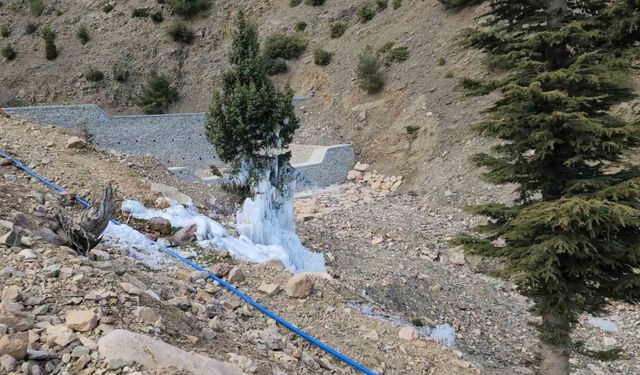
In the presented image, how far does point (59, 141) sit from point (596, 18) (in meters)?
11.3

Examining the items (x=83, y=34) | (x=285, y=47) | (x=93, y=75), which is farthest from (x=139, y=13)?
(x=285, y=47)

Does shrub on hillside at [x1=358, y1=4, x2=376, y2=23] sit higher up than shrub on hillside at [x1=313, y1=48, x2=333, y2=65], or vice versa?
shrub on hillside at [x1=358, y1=4, x2=376, y2=23]

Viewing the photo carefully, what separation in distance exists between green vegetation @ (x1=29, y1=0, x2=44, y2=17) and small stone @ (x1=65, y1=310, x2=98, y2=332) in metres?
38.0

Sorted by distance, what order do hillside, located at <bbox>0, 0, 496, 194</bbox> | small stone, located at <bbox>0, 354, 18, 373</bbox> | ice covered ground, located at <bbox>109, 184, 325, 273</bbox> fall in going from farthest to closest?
hillside, located at <bbox>0, 0, 496, 194</bbox>
ice covered ground, located at <bbox>109, 184, 325, 273</bbox>
small stone, located at <bbox>0, 354, 18, 373</bbox>

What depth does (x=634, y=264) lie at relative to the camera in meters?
5.64

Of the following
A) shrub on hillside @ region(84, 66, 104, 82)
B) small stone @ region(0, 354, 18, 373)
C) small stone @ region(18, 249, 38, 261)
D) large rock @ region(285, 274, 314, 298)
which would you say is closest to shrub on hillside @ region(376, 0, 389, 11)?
shrub on hillside @ region(84, 66, 104, 82)

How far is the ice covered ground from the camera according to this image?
7.39m

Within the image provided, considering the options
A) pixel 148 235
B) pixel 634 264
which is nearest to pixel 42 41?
pixel 148 235

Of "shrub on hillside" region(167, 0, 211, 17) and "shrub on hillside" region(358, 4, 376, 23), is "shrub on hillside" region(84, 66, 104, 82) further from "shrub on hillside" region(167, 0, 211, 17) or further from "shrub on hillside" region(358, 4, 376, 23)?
"shrub on hillside" region(358, 4, 376, 23)

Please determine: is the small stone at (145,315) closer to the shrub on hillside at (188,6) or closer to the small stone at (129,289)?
the small stone at (129,289)

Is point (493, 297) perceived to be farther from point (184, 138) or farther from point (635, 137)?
point (184, 138)

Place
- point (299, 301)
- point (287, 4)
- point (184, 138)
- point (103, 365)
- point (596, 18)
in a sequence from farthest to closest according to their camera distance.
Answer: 1. point (287, 4)
2. point (184, 138)
3. point (299, 301)
4. point (596, 18)
5. point (103, 365)

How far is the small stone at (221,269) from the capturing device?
7.09 m

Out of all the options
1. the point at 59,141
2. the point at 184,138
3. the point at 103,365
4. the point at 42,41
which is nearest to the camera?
the point at 103,365
